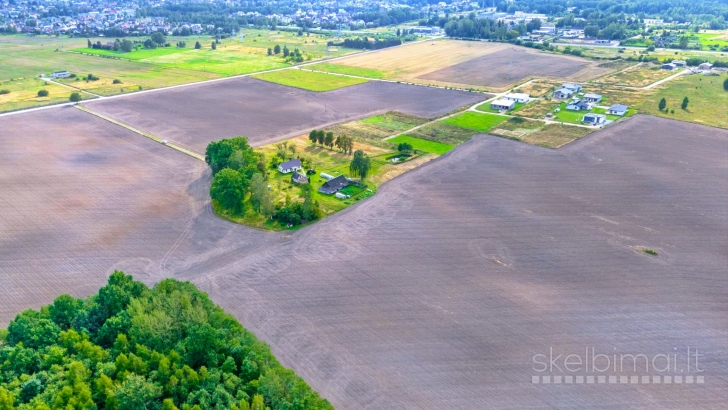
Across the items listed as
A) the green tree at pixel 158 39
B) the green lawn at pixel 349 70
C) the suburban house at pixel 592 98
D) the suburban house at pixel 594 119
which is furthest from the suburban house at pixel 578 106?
the green tree at pixel 158 39

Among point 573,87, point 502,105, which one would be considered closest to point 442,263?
point 502,105

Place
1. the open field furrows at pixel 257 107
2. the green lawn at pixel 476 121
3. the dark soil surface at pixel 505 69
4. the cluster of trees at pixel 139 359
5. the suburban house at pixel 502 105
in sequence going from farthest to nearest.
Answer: the dark soil surface at pixel 505 69
the suburban house at pixel 502 105
the green lawn at pixel 476 121
the open field furrows at pixel 257 107
the cluster of trees at pixel 139 359

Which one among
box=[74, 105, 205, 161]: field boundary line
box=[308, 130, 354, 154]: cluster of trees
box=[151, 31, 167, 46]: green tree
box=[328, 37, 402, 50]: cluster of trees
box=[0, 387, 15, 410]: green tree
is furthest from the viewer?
box=[151, 31, 167, 46]: green tree

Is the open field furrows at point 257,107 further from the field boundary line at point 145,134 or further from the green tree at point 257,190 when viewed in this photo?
the green tree at point 257,190

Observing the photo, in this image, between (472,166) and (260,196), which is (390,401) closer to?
(260,196)

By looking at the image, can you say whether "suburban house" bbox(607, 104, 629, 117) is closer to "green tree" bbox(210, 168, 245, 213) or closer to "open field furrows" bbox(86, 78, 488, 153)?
"open field furrows" bbox(86, 78, 488, 153)

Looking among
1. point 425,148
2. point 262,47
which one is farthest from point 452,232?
point 262,47

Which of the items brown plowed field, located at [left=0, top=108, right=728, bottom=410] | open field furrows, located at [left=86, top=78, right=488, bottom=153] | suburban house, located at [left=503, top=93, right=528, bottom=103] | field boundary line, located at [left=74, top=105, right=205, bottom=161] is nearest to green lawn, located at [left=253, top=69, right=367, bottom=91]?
open field furrows, located at [left=86, top=78, right=488, bottom=153]
